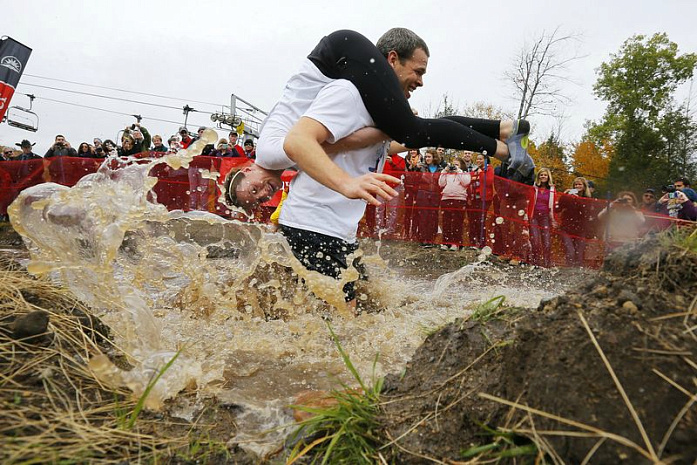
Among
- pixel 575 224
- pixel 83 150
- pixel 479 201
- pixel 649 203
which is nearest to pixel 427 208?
pixel 479 201

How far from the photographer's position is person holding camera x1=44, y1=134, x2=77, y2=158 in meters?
10.1

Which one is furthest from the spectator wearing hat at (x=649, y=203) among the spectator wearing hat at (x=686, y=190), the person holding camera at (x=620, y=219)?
the person holding camera at (x=620, y=219)

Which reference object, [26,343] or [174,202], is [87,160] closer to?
[174,202]

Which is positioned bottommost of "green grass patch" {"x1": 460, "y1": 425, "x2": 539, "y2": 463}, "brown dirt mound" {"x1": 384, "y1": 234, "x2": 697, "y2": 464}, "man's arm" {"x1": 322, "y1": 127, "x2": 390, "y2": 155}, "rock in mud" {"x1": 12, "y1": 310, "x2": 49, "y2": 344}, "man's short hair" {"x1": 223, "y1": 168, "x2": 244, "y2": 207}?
"rock in mud" {"x1": 12, "y1": 310, "x2": 49, "y2": 344}

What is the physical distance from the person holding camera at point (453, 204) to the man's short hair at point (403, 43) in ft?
15.9

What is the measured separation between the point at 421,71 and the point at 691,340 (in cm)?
222

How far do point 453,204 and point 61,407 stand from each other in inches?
270

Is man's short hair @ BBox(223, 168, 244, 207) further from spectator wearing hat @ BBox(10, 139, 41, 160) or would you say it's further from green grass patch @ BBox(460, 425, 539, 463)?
spectator wearing hat @ BBox(10, 139, 41, 160)

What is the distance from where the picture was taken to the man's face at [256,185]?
2893 millimetres

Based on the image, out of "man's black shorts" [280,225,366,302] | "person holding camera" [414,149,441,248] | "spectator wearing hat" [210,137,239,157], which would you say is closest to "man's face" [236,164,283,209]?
"man's black shorts" [280,225,366,302]

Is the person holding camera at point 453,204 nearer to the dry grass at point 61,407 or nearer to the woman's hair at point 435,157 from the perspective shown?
the woman's hair at point 435,157

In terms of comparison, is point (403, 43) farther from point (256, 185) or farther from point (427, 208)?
point (427, 208)

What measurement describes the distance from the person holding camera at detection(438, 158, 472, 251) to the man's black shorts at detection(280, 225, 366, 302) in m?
5.08

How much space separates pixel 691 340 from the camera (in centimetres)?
105
